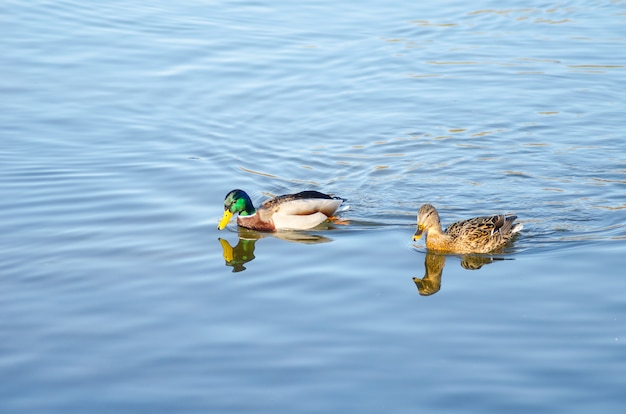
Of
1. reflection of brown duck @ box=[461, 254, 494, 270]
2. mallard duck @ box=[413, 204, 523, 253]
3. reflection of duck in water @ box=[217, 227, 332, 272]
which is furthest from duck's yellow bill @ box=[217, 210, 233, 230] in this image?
reflection of brown duck @ box=[461, 254, 494, 270]

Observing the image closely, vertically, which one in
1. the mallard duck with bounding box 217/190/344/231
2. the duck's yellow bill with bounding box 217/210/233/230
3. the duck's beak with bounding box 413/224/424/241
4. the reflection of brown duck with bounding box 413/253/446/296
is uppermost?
the mallard duck with bounding box 217/190/344/231

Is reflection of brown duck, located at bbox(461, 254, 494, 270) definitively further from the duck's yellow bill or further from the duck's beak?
the duck's yellow bill

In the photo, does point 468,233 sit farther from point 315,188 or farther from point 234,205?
point 315,188

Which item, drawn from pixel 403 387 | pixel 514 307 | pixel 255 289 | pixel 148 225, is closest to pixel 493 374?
pixel 403 387

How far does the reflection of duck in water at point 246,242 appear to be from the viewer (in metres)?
10.9

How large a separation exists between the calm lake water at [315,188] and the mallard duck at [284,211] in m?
0.18

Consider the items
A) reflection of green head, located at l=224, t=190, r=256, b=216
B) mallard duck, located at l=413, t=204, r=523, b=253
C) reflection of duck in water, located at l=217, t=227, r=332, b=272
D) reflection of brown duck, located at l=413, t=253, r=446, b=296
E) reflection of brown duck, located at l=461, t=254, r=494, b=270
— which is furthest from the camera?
reflection of green head, located at l=224, t=190, r=256, b=216

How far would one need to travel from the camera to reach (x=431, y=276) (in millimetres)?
10203

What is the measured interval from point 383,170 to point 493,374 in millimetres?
6134

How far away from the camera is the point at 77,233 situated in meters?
11.4

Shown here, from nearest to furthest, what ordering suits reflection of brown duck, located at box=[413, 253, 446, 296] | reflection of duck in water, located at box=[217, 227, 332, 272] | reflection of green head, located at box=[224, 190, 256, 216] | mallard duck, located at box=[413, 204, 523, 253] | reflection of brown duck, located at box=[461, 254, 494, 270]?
1. reflection of brown duck, located at box=[413, 253, 446, 296]
2. reflection of brown duck, located at box=[461, 254, 494, 270]
3. mallard duck, located at box=[413, 204, 523, 253]
4. reflection of duck in water, located at box=[217, 227, 332, 272]
5. reflection of green head, located at box=[224, 190, 256, 216]

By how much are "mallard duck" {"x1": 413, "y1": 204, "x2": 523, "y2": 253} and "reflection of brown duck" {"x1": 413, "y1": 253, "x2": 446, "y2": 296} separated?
17cm

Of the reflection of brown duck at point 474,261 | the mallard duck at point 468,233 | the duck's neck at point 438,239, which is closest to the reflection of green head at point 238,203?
the mallard duck at point 468,233

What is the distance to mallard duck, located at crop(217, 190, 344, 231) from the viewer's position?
1194cm
